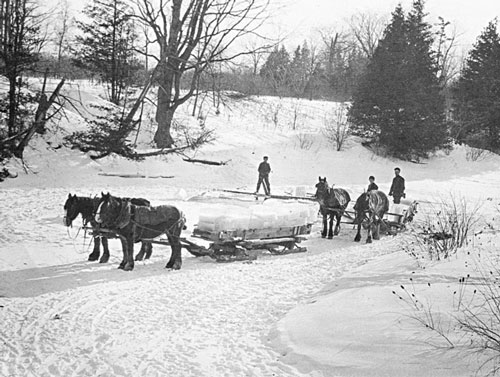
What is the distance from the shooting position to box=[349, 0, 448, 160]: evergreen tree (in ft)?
115

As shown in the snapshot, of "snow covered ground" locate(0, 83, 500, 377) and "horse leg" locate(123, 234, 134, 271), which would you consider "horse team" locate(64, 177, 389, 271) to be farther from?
"snow covered ground" locate(0, 83, 500, 377)

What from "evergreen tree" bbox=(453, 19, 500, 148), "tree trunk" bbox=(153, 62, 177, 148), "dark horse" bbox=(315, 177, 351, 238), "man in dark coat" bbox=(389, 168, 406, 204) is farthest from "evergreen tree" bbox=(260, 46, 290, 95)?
"dark horse" bbox=(315, 177, 351, 238)

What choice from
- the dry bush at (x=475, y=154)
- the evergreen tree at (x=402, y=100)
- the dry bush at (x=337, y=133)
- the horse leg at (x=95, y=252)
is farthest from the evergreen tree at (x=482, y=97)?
the horse leg at (x=95, y=252)

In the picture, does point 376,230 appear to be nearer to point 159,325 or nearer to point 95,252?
point 95,252

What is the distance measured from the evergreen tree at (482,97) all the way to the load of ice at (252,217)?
1297 inches

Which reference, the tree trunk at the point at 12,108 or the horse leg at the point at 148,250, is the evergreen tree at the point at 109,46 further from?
the horse leg at the point at 148,250

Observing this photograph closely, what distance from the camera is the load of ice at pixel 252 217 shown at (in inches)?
471

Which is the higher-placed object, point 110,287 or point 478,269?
point 478,269

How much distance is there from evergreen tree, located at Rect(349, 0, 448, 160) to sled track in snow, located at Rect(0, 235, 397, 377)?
86.7 feet

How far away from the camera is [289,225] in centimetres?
1341

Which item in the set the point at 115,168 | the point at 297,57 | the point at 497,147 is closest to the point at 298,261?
the point at 115,168

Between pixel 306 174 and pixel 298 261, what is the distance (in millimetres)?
18058

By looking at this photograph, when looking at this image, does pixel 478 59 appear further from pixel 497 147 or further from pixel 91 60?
pixel 91 60

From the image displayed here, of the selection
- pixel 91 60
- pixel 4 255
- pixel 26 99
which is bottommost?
pixel 4 255
